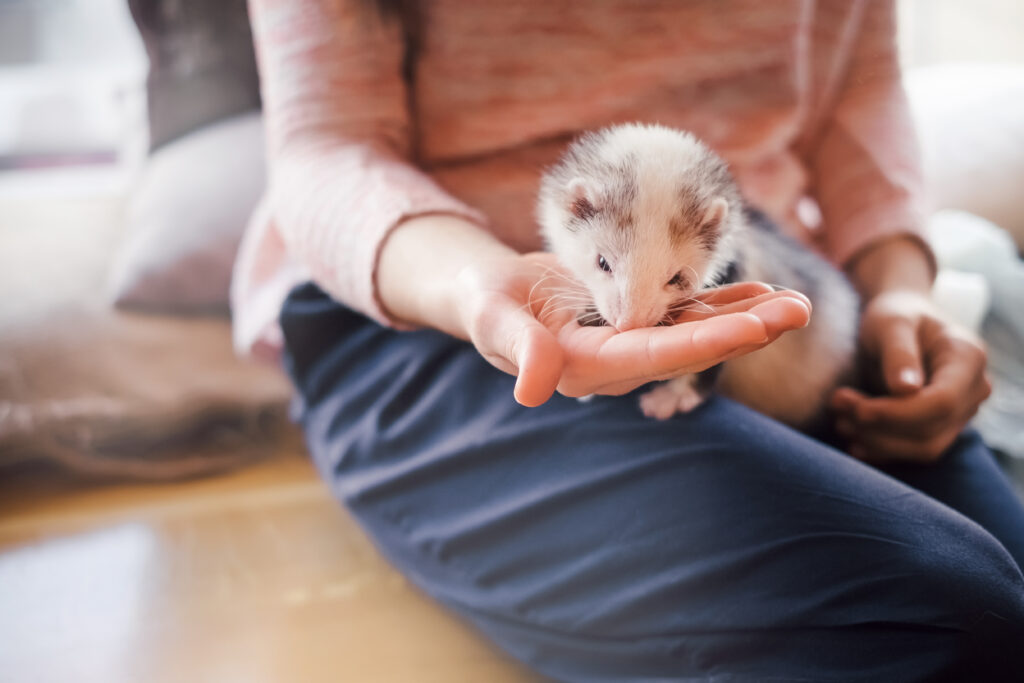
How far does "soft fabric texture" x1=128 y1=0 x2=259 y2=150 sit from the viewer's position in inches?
26.8

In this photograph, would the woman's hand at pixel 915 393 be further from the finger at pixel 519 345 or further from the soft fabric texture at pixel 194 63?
the soft fabric texture at pixel 194 63

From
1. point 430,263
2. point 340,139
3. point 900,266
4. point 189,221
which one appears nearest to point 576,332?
point 430,263

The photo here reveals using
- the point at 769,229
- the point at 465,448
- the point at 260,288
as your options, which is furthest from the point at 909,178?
the point at 260,288

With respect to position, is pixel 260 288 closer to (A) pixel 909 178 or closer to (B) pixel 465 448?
(B) pixel 465 448

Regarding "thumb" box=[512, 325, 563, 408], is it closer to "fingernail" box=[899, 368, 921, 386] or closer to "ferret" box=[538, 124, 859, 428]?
"ferret" box=[538, 124, 859, 428]

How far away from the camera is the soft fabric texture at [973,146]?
36.6 inches

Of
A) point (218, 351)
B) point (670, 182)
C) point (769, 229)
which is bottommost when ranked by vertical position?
point (218, 351)

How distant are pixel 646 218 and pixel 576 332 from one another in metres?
0.09

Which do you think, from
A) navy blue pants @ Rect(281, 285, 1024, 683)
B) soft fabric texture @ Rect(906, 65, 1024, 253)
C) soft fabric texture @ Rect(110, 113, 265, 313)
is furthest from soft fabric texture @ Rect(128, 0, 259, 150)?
soft fabric texture @ Rect(906, 65, 1024, 253)

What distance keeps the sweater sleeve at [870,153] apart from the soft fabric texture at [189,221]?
659mm

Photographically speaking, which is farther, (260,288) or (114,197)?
(114,197)

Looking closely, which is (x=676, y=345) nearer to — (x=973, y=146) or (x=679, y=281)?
(x=679, y=281)

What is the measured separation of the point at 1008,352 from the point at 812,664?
0.56m

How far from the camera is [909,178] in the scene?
750 mm
